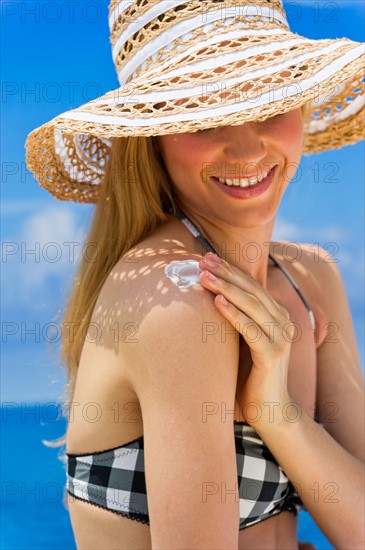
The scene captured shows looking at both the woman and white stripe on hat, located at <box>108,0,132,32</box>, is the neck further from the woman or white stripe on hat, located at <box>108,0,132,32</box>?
white stripe on hat, located at <box>108,0,132,32</box>

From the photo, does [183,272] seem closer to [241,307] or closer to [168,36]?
[241,307]

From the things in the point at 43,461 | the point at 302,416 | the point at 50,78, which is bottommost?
the point at 43,461

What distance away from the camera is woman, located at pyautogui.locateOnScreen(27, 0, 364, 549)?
1.29m

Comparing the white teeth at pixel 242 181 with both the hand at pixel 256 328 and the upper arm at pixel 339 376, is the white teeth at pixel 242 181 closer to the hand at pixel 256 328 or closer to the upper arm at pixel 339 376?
the hand at pixel 256 328

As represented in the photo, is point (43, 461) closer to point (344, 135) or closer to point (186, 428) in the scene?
point (344, 135)

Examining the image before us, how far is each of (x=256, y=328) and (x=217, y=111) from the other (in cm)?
39

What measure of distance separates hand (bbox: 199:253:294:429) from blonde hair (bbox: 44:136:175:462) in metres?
0.27

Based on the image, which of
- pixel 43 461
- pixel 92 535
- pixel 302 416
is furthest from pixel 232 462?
pixel 43 461

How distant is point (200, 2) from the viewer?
1.50m

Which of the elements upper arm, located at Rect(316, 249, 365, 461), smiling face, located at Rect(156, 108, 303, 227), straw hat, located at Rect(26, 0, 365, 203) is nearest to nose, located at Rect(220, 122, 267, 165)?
smiling face, located at Rect(156, 108, 303, 227)

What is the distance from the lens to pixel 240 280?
4.66ft

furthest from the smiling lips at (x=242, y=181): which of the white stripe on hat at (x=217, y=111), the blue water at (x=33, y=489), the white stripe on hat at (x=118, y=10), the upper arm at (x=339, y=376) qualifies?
the blue water at (x=33, y=489)

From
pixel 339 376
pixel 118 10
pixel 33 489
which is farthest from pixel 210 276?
pixel 33 489

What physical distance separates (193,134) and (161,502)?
2.30 feet
